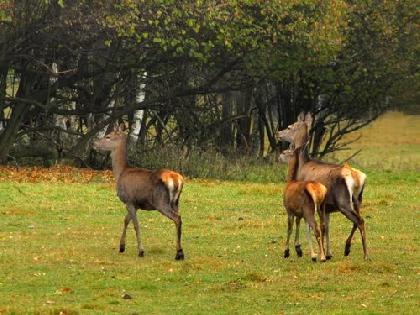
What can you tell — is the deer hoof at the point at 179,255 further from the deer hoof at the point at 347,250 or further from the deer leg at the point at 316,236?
the deer hoof at the point at 347,250

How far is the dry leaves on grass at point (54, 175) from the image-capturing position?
27000mm

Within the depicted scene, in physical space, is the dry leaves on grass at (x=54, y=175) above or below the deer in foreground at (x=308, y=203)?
below

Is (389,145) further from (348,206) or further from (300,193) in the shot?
(300,193)

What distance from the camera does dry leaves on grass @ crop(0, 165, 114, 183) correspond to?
88.6ft

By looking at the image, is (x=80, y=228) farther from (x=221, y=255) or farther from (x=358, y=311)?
(x=358, y=311)

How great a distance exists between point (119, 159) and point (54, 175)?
1277cm

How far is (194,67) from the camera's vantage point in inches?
1323

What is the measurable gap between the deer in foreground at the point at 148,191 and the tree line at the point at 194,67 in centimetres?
1139

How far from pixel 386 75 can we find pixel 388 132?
34487mm

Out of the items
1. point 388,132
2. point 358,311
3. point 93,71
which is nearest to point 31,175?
point 93,71

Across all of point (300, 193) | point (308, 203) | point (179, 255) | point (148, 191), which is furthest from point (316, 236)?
point (148, 191)

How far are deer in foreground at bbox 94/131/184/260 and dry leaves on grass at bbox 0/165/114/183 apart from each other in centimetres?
1148

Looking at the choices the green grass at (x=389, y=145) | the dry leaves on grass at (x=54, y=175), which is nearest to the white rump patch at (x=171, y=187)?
the dry leaves on grass at (x=54, y=175)

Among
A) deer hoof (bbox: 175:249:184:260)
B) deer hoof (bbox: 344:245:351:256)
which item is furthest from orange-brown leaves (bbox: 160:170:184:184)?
deer hoof (bbox: 344:245:351:256)
